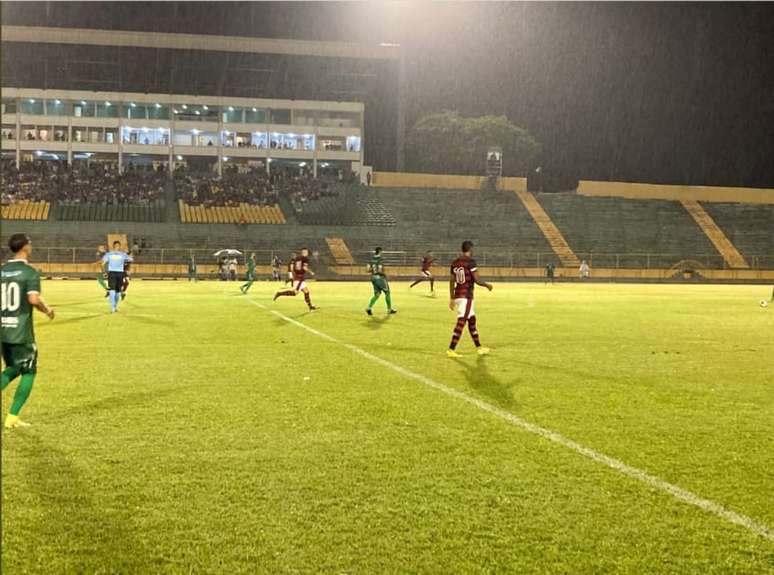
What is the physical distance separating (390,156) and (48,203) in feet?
118

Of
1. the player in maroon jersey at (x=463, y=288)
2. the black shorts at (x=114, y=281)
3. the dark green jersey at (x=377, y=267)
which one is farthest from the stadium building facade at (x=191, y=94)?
the player in maroon jersey at (x=463, y=288)

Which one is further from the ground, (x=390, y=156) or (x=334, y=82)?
(x=334, y=82)

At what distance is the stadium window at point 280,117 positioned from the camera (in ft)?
236

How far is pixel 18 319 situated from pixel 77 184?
2214 inches

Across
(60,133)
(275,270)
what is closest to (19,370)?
(275,270)

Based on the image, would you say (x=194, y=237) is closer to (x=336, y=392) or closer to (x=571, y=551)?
(x=336, y=392)

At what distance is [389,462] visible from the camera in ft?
20.4

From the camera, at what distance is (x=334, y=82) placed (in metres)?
72.8

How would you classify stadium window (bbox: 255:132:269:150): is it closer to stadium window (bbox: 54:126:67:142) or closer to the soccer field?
stadium window (bbox: 54:126:67:142)

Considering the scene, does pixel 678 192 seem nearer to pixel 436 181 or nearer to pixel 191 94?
pixel 436 181

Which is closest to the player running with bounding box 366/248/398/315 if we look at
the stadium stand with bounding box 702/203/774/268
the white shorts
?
the white shorts

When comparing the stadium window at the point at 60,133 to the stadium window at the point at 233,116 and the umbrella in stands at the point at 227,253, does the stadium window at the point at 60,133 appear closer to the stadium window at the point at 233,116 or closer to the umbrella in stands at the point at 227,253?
the stadium window at the point at 233,116

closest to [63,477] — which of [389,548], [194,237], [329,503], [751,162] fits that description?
[329,503]

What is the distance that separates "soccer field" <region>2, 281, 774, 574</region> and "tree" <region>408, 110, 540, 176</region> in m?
72.5
